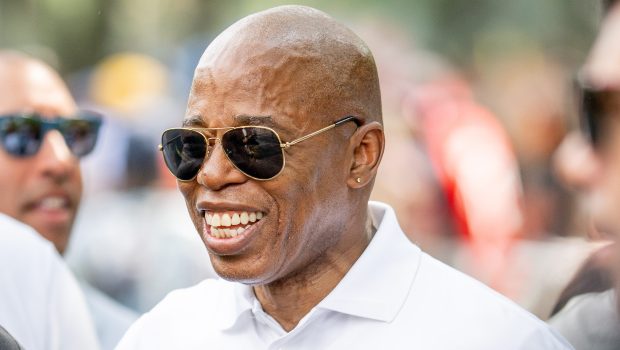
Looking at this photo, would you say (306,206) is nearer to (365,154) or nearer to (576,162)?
(365,154)

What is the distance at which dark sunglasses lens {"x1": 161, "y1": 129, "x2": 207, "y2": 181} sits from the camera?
8.27ft

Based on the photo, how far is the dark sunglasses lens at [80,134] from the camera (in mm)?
4438

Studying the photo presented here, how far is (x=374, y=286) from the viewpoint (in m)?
2.58

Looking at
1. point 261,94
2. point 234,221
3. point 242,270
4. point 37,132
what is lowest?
point 37,132

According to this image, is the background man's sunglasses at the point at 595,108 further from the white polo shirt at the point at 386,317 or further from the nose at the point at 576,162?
the white polo shirt at the point at 386,317

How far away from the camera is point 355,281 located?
2598mm

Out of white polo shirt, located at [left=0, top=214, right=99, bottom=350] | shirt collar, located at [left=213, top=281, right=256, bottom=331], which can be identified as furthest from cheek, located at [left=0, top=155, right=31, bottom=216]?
shirt collar, located at [left=213, top=281, right=256, bottom=331]

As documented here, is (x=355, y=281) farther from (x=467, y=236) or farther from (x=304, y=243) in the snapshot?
(x=467, y=236)

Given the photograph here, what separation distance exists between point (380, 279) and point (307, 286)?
7.6 inches

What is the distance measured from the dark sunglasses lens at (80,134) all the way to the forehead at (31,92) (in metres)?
0.09

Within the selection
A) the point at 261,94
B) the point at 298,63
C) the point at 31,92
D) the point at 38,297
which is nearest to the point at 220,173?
the point at 261,94

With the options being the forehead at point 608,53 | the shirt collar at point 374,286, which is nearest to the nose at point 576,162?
the forehead at point 608,53

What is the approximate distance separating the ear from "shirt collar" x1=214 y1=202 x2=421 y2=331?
146 mm

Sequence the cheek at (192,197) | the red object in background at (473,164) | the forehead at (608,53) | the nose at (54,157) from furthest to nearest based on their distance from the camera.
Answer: the nose at (54,157)
the red object in background at (473,164)
the forehead at (608,53)
the cheek at (192,197)
